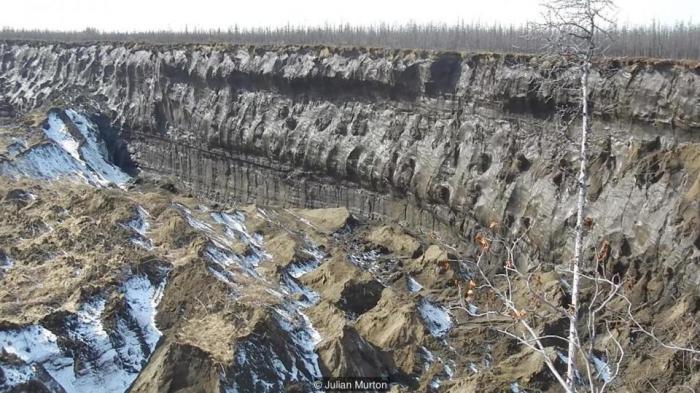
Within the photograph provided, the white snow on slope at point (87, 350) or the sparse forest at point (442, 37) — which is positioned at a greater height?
the sparse forest at point (442, 37)

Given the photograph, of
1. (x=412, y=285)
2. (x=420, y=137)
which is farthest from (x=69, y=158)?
(x=412, y=285)

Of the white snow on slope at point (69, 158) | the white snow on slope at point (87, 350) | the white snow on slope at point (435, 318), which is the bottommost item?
the white snow on slope at point (435, 318)

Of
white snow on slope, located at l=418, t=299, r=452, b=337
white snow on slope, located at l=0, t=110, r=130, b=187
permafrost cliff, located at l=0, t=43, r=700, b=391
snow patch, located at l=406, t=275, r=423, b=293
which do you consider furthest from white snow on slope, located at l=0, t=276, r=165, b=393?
white snow on slope, located at l=0, t=110, r=130, b=187

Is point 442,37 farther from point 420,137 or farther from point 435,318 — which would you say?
point 435,318

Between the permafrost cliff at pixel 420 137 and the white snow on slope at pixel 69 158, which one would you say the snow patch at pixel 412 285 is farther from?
the white snow on slope at pixel 69 158

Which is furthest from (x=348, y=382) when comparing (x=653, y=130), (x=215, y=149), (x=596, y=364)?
(x=215, y=149)

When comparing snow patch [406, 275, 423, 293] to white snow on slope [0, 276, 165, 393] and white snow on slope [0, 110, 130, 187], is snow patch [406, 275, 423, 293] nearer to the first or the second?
white snow on slope [0, 276, 165, 393]

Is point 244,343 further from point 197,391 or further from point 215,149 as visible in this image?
point 215,149

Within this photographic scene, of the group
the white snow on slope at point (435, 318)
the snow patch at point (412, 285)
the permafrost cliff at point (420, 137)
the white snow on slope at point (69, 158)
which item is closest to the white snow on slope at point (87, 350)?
the permafrost cliff at point (420, 137)
